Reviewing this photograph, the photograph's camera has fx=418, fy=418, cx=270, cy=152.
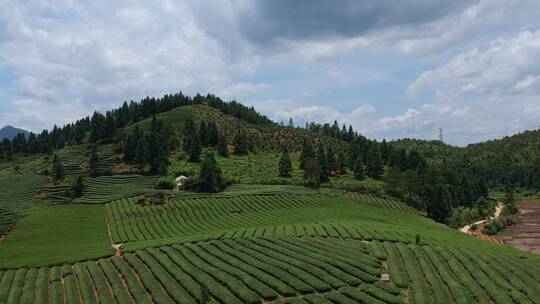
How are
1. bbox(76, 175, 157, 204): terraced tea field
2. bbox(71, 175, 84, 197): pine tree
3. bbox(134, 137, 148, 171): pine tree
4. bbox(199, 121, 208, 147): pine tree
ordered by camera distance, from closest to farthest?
bbox(76, 175, 157, 204): terraced tea field < bbox(71, 175, 84, 197): pine tree < bbox(134, 137, 148, 171): pine tree < bbox(199, 121, 208, 147): pine tree

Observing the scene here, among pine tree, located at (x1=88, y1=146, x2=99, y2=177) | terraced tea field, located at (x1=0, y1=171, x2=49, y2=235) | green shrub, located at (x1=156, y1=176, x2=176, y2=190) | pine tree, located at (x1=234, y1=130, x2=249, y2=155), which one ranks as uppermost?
pine tree, located at (x1=234, y1=130, x2=249, y2=155)

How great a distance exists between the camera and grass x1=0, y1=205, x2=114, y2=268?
2270 inches

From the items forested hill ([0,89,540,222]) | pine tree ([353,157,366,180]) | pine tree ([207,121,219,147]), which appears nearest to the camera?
forested hill ([0,89,540,222])

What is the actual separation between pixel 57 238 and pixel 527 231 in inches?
4097

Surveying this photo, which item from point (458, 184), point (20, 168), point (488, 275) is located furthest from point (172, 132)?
point (488, 275)

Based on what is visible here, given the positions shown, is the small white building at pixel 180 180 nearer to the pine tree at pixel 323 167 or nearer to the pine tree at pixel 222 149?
the pine tree at pixel 222 149

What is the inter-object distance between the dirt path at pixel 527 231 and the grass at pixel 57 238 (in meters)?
78.3

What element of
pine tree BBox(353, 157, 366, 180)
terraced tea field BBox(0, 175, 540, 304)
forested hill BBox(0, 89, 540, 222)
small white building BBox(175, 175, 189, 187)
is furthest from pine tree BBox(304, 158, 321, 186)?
terraced tea field BBox(0, 175, 540, 304)

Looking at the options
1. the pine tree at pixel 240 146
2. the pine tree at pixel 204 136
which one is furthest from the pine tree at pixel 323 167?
the pine tree at pixel 204 136

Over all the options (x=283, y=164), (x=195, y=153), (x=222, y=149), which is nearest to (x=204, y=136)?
(x=222, y=149)

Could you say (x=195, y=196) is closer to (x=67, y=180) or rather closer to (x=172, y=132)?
(x=67, y=180)

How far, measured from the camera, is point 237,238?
5950cm

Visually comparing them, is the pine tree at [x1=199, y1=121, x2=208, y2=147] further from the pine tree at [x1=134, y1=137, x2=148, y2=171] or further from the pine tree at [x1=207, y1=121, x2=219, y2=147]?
the pine tree at [x1=134, y1=137, x2=148, y2=171]

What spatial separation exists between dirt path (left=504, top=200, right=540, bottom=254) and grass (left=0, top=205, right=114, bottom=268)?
78.3 m
